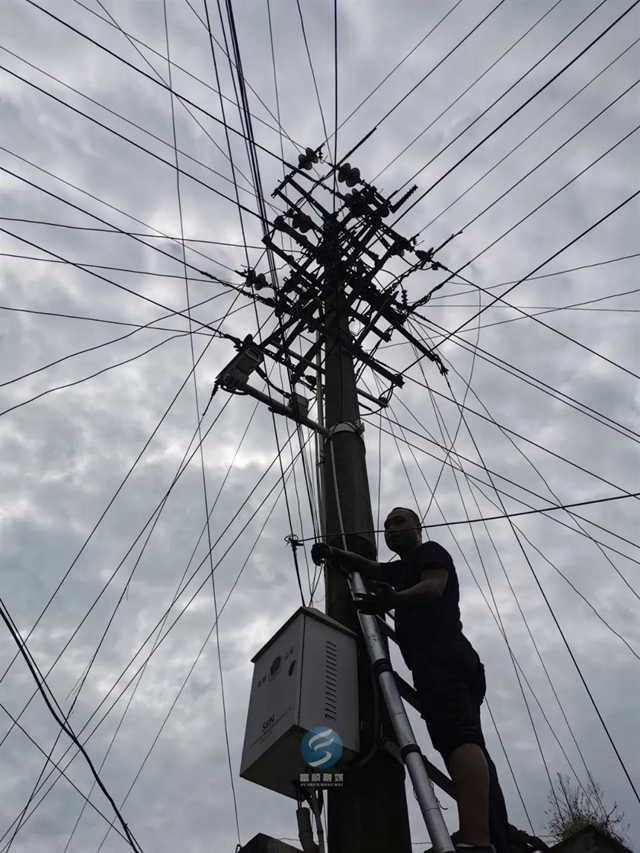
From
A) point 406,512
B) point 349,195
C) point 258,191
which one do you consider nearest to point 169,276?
point 258,191

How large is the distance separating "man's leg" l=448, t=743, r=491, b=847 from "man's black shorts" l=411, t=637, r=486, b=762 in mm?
48

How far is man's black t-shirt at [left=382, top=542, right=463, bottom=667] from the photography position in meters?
2.93

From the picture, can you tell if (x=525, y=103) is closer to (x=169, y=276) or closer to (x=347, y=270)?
(x=347, y=270)

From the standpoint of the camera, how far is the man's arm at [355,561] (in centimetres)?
349

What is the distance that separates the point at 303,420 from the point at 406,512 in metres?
1.86

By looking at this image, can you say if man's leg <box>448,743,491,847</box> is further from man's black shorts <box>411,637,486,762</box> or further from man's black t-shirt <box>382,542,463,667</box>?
man's black t-shirt <box>382,542,463,667</box>

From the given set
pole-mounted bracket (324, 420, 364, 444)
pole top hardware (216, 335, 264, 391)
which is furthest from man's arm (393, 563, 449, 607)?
pole top hardware (216, 335, 264, 391)

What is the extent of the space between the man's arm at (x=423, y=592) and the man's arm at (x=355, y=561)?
0.48 m

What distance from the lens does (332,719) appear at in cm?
287

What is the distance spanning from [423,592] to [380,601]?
181 millimetres

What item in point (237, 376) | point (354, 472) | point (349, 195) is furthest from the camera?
point (349, 195)

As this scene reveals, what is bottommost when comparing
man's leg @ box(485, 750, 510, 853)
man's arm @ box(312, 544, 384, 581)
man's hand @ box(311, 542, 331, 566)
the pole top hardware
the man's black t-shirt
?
man's leg @ box(485, 750, 510, 853)

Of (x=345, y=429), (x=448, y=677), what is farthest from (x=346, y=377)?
(x=448, y=677)

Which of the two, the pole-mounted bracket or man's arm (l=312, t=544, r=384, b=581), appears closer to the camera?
man's arm (l=312, t=544, r=384, b=581)
